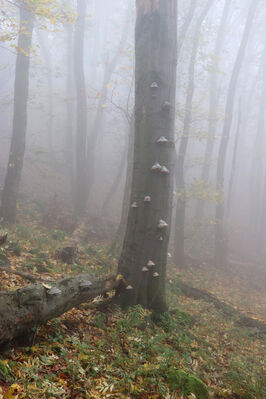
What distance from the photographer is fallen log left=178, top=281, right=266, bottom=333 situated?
715cm

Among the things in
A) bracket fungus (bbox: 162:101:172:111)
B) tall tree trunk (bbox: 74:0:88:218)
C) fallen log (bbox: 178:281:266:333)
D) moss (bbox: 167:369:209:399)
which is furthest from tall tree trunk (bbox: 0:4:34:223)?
moss (bbox: 167:369:209:399)

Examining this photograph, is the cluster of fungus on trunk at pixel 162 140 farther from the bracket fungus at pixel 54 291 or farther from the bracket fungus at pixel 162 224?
the bracket fungus at pixel 54 291

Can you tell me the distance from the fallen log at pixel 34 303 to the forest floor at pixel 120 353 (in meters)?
0.22

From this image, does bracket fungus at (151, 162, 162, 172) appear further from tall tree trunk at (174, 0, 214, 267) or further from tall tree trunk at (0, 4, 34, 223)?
tall tree trunk at (174, 0, 214, 267)

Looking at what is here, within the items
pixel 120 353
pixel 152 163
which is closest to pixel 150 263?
pixel 120 353

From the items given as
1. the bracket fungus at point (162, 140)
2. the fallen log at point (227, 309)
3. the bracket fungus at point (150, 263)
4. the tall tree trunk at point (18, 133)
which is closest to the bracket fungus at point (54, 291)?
the bracket fungus at point (150, 263)

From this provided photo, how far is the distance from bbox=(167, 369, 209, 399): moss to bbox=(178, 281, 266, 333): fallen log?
4365 mm

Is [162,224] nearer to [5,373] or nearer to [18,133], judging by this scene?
[5,373]

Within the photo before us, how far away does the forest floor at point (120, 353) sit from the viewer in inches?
107

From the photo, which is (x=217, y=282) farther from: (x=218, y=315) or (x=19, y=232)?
(x=19, y=232)

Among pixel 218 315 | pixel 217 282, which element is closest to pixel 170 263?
pixel 217 282

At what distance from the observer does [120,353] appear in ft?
11.8

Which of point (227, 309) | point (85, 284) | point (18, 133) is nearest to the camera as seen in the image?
point (85, 284)

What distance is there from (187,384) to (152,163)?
3.11m
